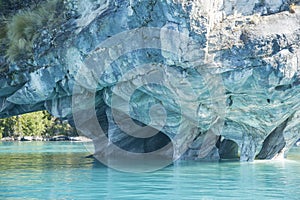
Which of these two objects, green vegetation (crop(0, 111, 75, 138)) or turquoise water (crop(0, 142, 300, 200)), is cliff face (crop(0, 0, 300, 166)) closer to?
turquoise water (crop(0, 142, 300, 200))

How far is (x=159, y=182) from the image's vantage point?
15812mm

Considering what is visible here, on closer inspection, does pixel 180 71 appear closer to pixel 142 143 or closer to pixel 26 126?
pixel 142 143

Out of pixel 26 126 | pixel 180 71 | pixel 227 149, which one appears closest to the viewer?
pixel 180 71

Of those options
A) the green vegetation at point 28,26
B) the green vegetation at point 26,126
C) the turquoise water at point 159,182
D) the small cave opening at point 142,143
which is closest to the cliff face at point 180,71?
the green vegetation at point 28,26

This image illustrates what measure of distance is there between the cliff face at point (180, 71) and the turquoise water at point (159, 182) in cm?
222

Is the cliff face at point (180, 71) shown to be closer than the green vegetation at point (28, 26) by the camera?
Yes

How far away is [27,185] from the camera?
15.1 m

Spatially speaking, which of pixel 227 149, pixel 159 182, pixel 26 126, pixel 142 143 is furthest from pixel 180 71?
pixel 26 126

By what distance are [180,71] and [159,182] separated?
470 centimetres

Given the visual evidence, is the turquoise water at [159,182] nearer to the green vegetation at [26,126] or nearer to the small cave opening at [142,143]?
the small cave opening at [142,143]

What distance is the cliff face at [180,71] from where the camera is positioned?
18.4 m

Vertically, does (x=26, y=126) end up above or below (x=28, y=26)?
below

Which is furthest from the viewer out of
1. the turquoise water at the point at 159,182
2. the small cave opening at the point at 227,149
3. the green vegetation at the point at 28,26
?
the small cave opening at the point at 227,149

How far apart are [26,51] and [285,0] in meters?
9.46
